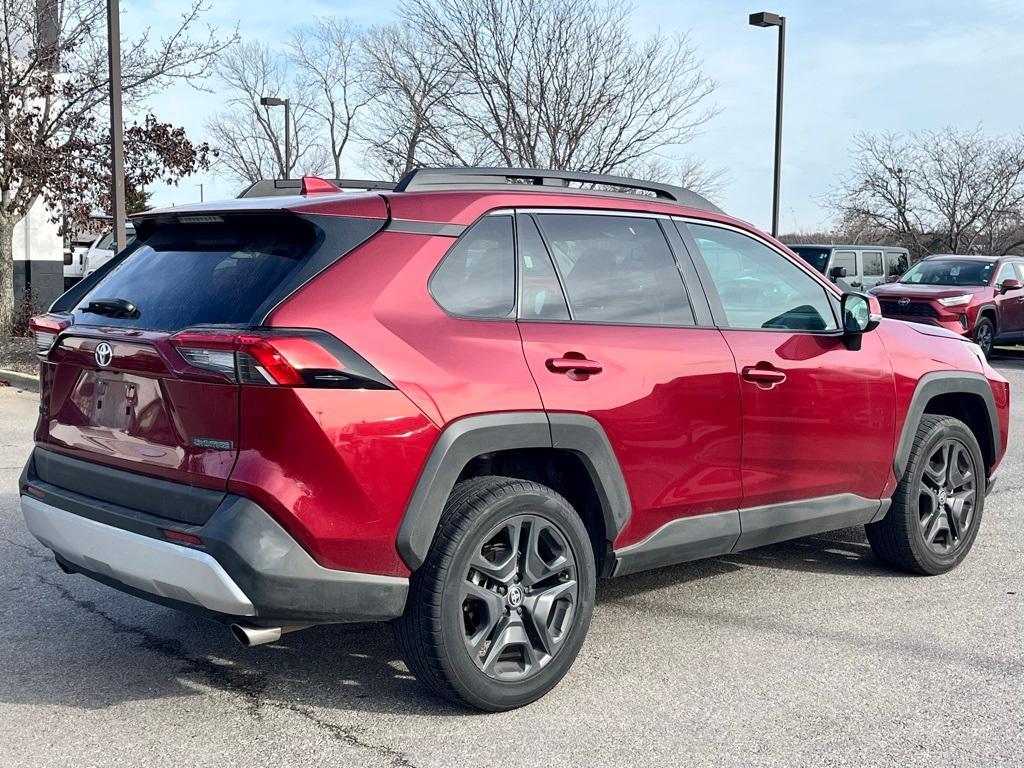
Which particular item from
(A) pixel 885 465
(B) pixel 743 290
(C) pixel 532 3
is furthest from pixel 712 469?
(C) pixel 532 3

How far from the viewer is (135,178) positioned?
14984 mm

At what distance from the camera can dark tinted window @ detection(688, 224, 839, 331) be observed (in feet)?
15.1

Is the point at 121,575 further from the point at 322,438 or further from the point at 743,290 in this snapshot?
the point at 743,290

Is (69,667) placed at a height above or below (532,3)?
below

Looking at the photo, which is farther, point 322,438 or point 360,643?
point 360,643

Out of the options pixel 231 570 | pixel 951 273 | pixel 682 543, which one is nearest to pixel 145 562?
pixel 231 570

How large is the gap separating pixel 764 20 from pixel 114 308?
18.8 m

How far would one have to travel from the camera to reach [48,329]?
4047 millimetres

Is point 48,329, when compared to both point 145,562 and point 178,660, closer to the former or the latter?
point 145,562

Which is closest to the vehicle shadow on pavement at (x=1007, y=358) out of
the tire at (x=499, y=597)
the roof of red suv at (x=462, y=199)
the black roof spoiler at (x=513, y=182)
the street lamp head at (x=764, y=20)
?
the street lamp head at (x=764, y=20)

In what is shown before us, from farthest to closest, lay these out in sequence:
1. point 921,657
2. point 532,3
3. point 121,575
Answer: point 532,3 → point 921,657 → point 121,575

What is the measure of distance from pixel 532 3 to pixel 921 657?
62.5ft

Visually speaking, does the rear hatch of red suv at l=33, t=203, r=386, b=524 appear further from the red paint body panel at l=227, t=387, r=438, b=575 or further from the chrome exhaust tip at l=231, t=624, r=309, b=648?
the chrome exhaust tip at l=231, t=624, r=309, b=648

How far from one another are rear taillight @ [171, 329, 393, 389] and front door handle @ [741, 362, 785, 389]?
1.70 m
